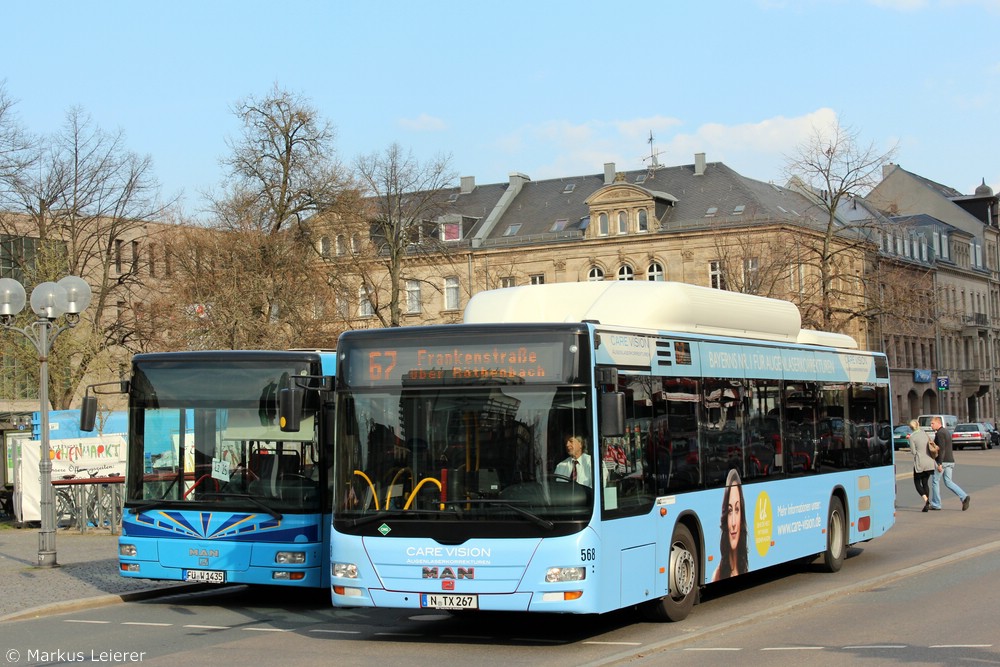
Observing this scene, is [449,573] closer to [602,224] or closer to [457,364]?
[457,364]

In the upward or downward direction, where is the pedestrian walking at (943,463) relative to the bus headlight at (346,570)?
upward

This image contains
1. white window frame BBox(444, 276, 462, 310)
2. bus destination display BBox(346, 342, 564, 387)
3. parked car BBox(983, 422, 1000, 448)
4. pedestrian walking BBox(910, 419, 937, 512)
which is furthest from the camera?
white window frame BBox(444, 276, 462, 310)

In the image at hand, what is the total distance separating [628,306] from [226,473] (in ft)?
15.7

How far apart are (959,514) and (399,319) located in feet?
112

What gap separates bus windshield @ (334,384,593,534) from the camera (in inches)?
445

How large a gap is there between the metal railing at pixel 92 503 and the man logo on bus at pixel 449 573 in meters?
15.2

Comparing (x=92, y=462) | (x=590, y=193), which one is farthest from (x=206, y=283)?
(x=590, y=193)

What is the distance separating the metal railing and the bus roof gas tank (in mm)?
13436

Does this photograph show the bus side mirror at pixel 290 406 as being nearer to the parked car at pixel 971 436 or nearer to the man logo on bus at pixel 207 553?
the man logo on bus at pixel 207 553

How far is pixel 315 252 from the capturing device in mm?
44594

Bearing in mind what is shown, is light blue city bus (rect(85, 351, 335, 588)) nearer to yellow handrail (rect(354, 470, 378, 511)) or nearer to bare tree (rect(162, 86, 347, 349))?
yellow handrail (rect(354, 470, 378, 511))

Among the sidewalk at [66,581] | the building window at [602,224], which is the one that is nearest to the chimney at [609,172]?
the building window at [602,224]

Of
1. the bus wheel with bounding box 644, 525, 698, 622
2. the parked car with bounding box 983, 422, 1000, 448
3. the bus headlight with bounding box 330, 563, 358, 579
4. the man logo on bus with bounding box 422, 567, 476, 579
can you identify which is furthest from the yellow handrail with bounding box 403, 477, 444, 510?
the parked car with bounding box 983, 422, 1000, 448

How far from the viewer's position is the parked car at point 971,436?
71.4 meters
